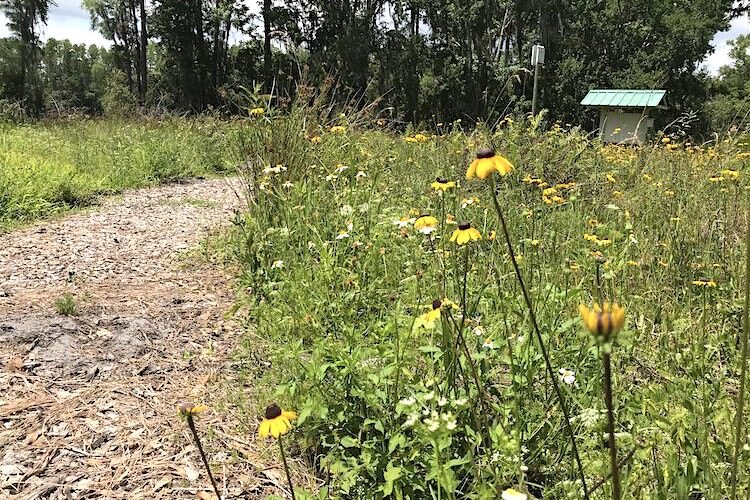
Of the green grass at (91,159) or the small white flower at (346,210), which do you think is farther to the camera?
the green grass at (91,159)

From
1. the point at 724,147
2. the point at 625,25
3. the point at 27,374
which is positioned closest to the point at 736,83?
the point at 625,25

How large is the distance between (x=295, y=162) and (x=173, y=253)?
3.08 feet

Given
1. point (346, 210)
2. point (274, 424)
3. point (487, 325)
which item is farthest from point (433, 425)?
point (346, 210)

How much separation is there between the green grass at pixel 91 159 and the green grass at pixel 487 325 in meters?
1.33

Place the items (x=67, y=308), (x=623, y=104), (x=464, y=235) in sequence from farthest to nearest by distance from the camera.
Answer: (x=623, y=104)
(x=67, y=308)
(x=464, y=235)

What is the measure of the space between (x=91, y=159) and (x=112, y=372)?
4.82 meters

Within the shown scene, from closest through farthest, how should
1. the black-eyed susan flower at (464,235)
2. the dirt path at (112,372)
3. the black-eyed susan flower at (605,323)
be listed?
the black-eyed susan flower at (605,323)
the black-eyed susan flower at (464,235)
the dirt path at (112,372)

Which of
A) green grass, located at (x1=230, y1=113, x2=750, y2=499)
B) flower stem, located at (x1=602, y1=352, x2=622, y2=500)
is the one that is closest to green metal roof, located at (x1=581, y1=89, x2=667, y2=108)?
green grass, located at (x1=230, y1=113, x2=750, y2=499)

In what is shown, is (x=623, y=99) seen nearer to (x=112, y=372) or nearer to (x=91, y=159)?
(x=91, y=159)

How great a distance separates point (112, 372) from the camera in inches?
77.4

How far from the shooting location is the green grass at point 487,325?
3.96 ft

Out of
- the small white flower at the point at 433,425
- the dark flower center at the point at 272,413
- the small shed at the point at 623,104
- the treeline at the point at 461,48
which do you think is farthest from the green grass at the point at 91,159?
the treeline at the point at 461,48

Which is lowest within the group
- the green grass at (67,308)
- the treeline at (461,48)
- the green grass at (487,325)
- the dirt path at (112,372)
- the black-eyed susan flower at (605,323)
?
the dirt path at (112,372)

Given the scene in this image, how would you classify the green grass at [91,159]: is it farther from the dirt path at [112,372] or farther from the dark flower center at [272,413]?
the dark flower center at [272,413]
